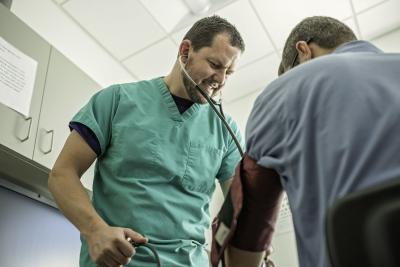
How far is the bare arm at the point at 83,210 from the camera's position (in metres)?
0.92

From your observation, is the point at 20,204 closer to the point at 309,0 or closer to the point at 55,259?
the point at 55,259

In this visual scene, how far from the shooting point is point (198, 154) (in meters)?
1.29

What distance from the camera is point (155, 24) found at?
2.59 m

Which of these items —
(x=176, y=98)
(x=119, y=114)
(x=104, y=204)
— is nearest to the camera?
(x=104, y=204)

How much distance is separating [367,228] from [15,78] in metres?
1.69

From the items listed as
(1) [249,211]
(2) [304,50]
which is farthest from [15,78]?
(1) [249,211]

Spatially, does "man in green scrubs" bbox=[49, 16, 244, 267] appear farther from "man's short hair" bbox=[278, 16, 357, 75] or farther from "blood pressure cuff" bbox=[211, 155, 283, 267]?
"man's short hair" bbox=[278, 16, 357, 75]

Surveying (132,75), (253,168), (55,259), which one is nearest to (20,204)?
(55,259)

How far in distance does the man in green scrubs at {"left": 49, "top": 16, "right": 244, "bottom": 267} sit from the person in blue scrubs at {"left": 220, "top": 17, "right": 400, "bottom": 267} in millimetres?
333

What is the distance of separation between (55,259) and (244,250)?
1.51 meters

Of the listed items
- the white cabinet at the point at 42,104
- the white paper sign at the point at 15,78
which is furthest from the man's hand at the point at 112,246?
the white paper sign at the point at 15,78

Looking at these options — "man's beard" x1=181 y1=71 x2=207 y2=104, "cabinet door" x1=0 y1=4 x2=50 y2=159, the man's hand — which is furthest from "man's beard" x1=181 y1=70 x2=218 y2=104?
"cabinet door" x1=0 y1=4 x2=50 y2=159

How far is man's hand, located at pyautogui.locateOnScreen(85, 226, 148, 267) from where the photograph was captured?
910 mm

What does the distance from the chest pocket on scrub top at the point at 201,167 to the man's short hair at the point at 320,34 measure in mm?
377
